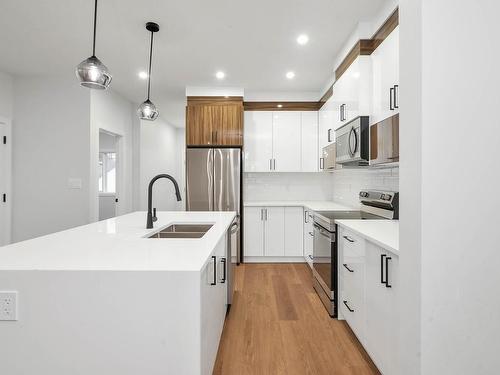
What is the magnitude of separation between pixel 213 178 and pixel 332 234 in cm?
210

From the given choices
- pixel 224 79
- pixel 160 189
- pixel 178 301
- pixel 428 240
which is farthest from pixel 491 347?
pixel 160 189

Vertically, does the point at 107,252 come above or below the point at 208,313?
above

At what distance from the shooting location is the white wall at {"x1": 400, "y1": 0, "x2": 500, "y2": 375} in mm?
1023

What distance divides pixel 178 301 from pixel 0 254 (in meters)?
0.85

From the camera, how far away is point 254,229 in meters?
4.27

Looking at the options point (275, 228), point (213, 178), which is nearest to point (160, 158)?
point (213, 178)

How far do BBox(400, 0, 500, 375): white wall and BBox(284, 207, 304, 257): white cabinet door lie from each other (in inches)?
125

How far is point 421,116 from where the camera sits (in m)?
1.03

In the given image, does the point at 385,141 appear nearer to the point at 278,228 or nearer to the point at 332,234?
the point at 332,234

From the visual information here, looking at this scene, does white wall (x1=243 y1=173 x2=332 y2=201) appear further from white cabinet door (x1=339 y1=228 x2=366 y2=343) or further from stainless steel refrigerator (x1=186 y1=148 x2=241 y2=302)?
white cabinet door (x1=339 y1=228 x2=366 y2=343)

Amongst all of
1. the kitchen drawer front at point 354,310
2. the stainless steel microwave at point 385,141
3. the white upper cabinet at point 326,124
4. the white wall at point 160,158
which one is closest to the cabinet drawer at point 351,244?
the kitchen drawer front at point 354,310

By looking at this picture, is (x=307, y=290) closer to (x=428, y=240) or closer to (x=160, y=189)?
(x=428, y=240)

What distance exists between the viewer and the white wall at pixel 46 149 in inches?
156

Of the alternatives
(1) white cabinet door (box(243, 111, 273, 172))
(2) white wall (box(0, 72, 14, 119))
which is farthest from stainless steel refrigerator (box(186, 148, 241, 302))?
(2) white wall (box(0, 72, 14, 119))
